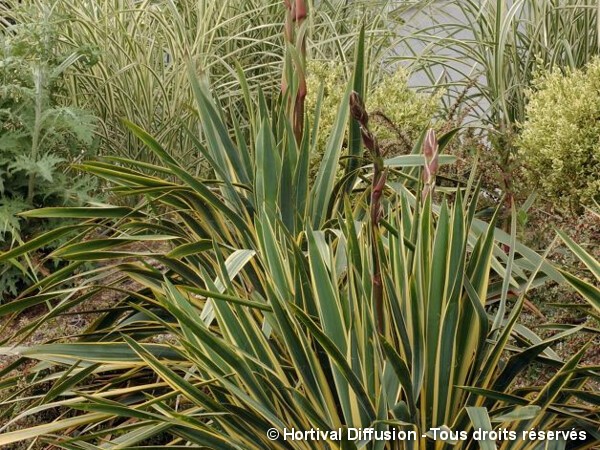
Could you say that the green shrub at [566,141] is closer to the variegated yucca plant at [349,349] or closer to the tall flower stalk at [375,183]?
the variegated yucca plant at [349,349]

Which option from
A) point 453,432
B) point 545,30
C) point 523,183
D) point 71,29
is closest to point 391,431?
point 453,432

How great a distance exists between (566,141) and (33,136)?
2317 mm

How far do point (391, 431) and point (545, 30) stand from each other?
3.01m

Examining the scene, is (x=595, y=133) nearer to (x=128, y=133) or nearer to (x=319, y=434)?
(x=319, y=434)

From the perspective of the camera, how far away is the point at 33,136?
414 cm

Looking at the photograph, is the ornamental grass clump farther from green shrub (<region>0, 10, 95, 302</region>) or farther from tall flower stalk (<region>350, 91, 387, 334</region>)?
tall flower stalk (<region>350, 91, 387, 334</region>)

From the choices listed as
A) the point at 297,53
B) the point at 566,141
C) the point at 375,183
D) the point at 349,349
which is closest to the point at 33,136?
the point at 297,53

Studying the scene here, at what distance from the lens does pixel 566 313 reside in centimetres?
297

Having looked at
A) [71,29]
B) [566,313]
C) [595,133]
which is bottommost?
[566,313]

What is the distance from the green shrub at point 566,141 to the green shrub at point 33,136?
1.94 metres

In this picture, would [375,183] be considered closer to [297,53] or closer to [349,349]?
[349,349]

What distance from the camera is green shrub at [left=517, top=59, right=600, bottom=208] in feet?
11.5

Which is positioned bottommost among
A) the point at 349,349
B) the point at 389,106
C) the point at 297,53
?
the point at 349,349

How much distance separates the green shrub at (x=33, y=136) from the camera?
4.12 metres
